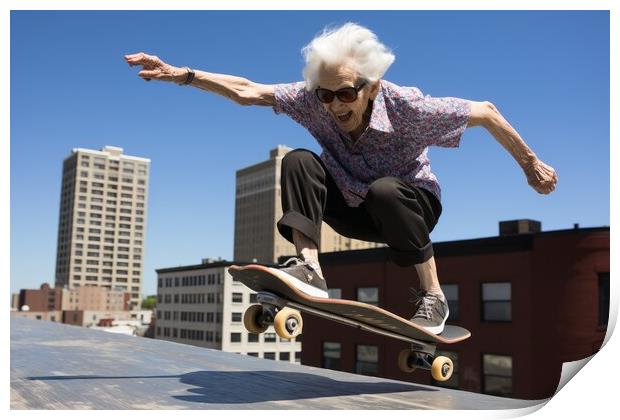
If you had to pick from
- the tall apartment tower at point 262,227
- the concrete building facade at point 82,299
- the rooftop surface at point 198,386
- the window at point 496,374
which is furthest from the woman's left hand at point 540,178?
the concrete building facade at point 82,299

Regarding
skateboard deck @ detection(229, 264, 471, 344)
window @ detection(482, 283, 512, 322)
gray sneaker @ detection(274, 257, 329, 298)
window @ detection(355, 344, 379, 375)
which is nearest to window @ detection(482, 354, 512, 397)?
window @ detection(482, 283, 512, 322)

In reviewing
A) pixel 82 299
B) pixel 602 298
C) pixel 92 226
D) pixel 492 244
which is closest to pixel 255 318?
pixel 602 298

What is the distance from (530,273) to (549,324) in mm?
2165

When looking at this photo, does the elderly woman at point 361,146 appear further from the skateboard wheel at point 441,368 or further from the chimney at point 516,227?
the chimney at point 516,227

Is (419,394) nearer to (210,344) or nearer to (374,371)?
(374,371)

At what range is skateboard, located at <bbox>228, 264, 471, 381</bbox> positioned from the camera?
3.33m

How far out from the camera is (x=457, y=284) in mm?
27688

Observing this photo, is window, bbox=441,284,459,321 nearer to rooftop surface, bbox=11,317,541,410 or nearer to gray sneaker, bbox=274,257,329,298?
rooftop surface, bbox=11,317,541,410

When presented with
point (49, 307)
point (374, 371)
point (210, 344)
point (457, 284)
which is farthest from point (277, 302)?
point (49, 307)

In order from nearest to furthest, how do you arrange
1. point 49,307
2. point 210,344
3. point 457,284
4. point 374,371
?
point 457,284, point 374,371, point 210,344, point 49,307

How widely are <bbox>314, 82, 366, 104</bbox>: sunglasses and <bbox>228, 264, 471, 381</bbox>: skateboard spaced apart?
1110 mm

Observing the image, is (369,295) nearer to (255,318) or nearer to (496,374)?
(496,374)

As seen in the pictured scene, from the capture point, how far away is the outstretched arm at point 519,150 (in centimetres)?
409

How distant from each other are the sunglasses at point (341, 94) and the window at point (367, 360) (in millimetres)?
26971
